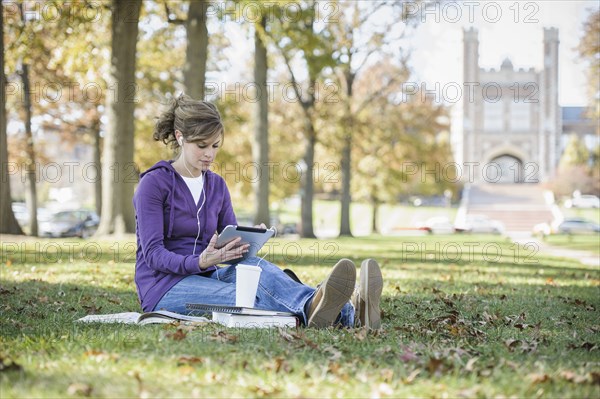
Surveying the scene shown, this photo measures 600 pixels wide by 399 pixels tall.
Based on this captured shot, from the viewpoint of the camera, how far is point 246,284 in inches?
164

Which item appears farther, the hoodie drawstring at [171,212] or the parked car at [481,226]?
the parked car at [481,226]

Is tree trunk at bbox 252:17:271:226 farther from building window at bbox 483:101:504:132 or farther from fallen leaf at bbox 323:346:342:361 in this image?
building window at bbox 483:101:504:132

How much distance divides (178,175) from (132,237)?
8726 millimetres

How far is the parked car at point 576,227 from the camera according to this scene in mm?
37844

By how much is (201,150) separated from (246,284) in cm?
86

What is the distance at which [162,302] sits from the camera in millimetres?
4477

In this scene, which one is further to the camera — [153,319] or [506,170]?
[506,170]

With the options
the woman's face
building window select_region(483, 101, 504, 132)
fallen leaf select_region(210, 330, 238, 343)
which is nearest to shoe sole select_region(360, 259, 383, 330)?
fallen leaf select_region(210, 330, 238, 343)

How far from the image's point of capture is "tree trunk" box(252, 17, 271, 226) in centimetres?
1828

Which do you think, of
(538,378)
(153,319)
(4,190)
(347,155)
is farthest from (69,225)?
(538,378)

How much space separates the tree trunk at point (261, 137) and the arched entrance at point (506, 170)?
51.0 m

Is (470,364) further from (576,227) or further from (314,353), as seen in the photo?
(576,227)

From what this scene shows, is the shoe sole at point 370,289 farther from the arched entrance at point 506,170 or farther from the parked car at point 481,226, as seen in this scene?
the arched entrance at point 506,170

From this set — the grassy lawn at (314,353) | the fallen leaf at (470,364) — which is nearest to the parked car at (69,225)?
the grassy lawn at (314,353)
